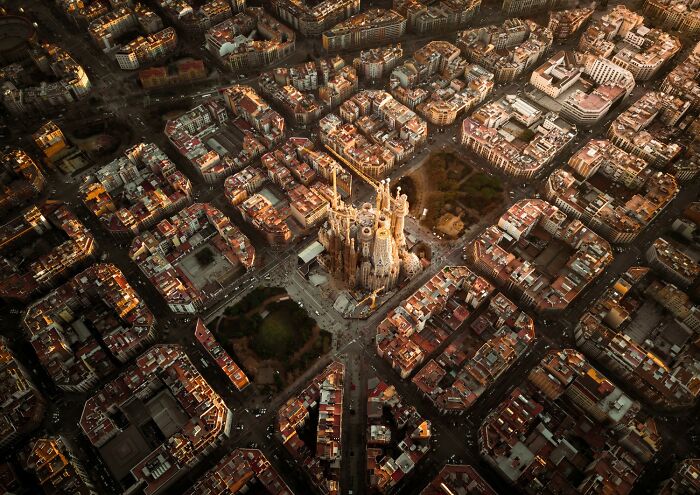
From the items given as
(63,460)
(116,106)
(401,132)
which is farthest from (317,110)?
(63,460)

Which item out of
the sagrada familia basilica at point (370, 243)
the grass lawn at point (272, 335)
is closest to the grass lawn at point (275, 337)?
the grass lawn at point (272, 335)

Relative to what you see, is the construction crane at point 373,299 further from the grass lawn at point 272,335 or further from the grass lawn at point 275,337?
the grass lawn at point 275,337

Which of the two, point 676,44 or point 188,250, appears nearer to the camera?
point 188,250

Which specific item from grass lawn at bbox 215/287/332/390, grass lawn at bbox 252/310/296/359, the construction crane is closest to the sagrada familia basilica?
the construction crane

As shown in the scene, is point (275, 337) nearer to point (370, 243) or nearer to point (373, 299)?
point (373, 299)

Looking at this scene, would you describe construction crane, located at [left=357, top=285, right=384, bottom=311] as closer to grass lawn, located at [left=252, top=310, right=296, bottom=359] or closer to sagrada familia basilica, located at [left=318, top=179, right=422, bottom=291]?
sagrada familia basilica, located at [left=318, top=179, right=422, bottom=291]

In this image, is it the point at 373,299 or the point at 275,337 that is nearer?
the point at 275,337

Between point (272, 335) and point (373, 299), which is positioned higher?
point (373, 299)

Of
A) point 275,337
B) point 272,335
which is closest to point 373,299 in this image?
point 275,337

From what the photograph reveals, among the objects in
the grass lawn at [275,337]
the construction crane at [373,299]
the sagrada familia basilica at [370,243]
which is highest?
the sagrada familia basilica at [370,243]

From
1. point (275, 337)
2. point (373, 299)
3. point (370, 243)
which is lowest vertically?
point (275, 337)

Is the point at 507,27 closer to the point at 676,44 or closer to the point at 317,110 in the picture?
the point at 676,44
